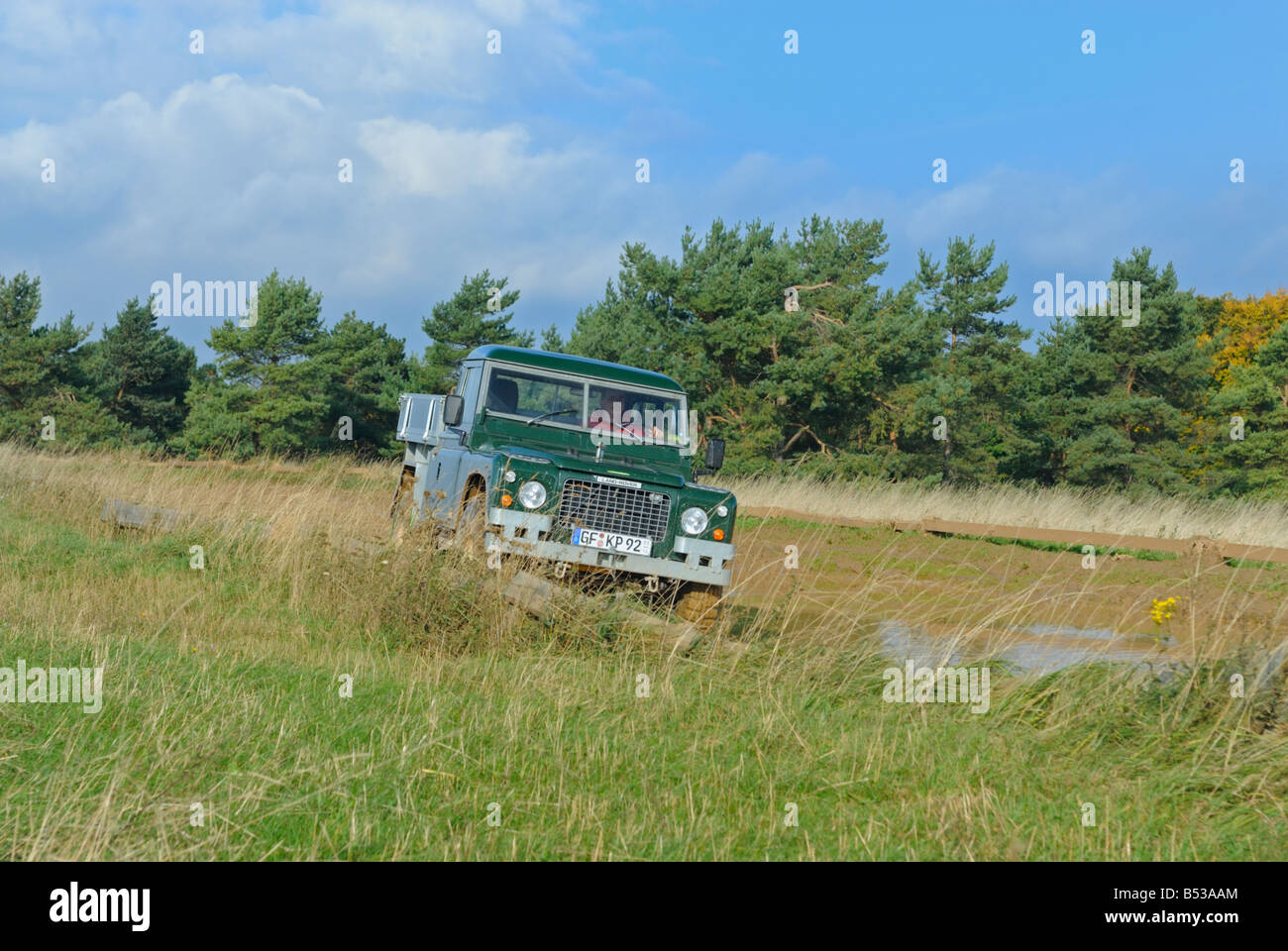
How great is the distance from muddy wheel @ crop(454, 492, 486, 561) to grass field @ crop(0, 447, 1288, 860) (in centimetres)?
17

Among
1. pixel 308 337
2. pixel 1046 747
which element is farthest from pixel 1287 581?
pixel 308 337

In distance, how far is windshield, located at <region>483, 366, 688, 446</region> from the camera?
9516 millimetres

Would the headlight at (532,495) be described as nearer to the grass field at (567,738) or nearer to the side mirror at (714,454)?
the grass field at (567,738)

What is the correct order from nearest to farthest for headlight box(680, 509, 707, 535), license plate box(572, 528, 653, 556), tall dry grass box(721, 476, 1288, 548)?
license plate box(572, 528, 653, 556), headlight box(680, 509, 707, 535), tall dry grass box(721, 476, 1288, 548)

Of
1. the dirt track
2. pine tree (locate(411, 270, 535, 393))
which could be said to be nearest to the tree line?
pine tree (locate(411, 270, 535, 393))

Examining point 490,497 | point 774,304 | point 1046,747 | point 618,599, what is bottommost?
point 1046,747

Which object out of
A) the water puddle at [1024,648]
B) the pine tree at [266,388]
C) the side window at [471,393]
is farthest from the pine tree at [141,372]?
the water puddle at [1024,648]

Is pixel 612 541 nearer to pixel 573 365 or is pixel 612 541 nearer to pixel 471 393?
pixel 573 365

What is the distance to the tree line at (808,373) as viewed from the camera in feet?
106

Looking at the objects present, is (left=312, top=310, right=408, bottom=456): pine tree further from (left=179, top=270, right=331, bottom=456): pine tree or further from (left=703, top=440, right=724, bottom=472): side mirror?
(left=703, top=440, right=724, bottom=472): side mirror

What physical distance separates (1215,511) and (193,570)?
1996cm

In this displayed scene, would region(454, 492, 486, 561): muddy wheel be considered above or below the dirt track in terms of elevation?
above

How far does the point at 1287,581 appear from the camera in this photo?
1150 cm
